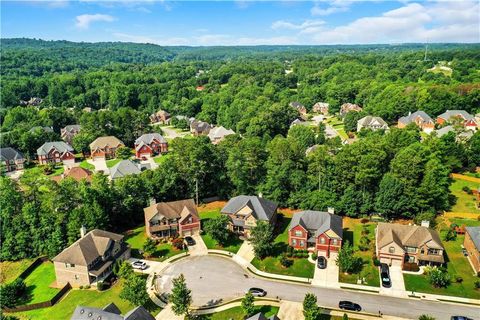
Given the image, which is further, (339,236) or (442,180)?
(442,180)

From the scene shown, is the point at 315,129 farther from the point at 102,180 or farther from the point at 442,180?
the point at 102,180

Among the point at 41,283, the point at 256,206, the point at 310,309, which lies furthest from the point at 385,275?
the point at 41,283

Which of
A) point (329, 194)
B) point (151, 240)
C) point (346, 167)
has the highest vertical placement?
point (346, 167)

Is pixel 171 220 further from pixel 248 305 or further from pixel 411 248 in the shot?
pixel 411 248

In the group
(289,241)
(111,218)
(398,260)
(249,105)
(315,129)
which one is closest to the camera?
(398,260)

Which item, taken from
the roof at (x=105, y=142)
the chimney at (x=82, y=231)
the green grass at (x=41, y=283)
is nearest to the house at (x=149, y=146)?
the roof at (x=105, y=142)

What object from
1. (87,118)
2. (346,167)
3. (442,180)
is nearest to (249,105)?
(87,118)

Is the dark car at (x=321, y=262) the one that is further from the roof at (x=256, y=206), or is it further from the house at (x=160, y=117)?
the house at (x=160, y=117)
